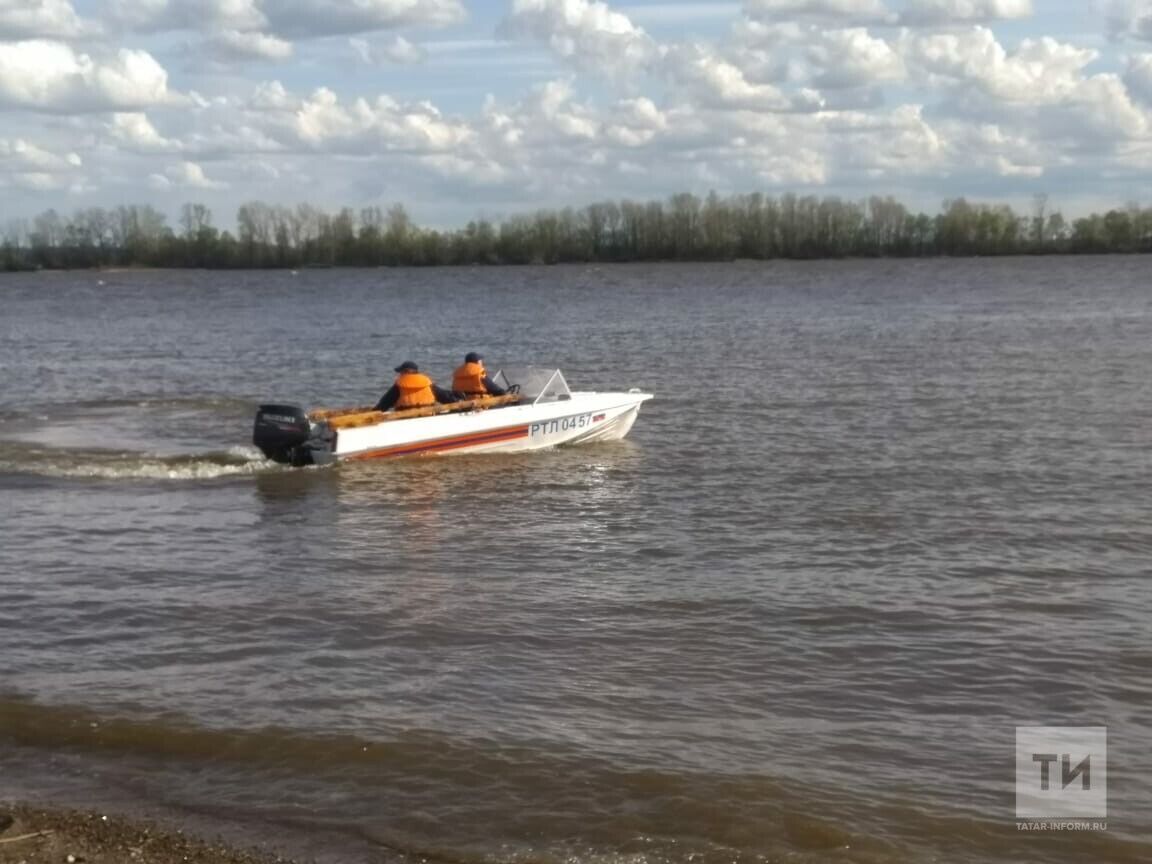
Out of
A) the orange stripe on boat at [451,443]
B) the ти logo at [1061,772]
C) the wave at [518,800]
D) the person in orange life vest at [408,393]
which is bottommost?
Answer: the ти logo at [1061,772]

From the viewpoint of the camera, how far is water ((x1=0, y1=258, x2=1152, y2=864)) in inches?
314

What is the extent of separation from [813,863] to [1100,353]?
1154 inches

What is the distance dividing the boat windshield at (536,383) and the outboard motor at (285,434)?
3.47 meters

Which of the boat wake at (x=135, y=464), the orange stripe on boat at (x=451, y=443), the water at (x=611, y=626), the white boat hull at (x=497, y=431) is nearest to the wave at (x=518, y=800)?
the water at (x=611, y=626)

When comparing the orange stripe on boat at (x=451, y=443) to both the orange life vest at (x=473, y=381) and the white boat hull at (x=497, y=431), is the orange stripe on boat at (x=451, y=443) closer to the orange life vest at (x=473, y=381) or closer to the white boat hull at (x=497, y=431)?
the white boat hull at (x=497, y=431)

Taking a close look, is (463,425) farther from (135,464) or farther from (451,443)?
(135,464)

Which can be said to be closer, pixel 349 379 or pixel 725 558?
pixel 725 558

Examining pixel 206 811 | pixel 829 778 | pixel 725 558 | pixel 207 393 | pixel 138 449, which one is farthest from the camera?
pixel 207 393

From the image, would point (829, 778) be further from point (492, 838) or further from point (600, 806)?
point (492, 838)

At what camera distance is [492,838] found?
752 centimetres

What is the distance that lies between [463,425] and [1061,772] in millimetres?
12972

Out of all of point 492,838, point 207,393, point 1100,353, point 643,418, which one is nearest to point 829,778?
point 492,838

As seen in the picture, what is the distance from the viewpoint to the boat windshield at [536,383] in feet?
70.4

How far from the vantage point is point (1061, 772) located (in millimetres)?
8562
